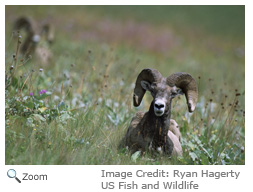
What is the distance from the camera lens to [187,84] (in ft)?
21.2

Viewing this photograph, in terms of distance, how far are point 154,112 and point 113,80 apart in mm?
4662

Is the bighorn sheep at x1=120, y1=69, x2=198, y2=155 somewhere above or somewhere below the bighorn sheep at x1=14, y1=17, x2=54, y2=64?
below

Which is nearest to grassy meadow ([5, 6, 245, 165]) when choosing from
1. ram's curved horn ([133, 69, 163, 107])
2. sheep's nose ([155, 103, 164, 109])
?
ram's curved horn ([133, 69, 163, 107])

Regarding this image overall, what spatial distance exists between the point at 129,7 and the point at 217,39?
7230 millimetres

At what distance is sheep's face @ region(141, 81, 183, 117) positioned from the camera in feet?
19.0

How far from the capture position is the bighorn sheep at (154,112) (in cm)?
624

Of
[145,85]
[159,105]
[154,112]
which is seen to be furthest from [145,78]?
[159,105]

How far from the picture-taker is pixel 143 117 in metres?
6.66

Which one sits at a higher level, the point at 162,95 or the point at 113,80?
the point at 113,80

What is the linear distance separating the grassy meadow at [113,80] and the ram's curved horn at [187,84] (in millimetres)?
979

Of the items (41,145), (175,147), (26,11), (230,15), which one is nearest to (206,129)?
(175,147)
